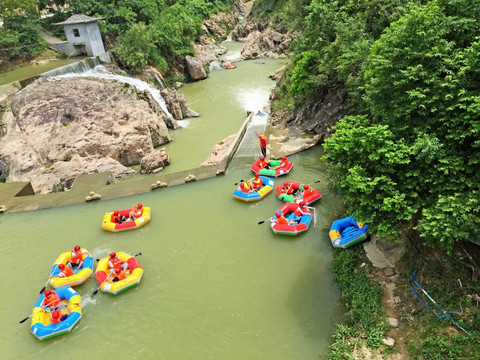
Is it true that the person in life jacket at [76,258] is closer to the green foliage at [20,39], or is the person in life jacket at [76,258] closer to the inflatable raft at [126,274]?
the inflatable raft at [126,274]

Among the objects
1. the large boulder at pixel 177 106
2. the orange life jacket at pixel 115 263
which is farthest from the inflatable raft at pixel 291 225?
the large boulder at pixel 177 106

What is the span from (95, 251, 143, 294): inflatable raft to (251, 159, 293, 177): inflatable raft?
23.0ft

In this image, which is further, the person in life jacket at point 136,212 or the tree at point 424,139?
the person in life jacket at point 136,212

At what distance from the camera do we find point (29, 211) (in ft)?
48.2

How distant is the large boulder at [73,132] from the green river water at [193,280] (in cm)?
395

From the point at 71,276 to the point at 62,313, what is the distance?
1527 millimetres

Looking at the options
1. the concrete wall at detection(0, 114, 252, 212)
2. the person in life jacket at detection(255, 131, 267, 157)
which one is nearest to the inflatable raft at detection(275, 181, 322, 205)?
the person in life jacket at detection(255, 131, 267, 157)

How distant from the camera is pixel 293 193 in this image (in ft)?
46.1

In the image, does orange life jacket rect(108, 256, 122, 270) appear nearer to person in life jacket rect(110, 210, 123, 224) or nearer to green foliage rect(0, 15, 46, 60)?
person in life jacket rect(110, 210, 123, 224)

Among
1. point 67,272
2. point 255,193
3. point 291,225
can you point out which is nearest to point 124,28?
point 255,193

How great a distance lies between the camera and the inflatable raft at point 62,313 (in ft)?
30.3

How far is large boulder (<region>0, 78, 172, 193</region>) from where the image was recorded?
1780 centimetres

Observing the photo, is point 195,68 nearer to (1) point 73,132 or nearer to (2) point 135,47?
(2) point 135,47

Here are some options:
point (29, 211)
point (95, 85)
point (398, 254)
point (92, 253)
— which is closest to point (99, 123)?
point (95, 85)
